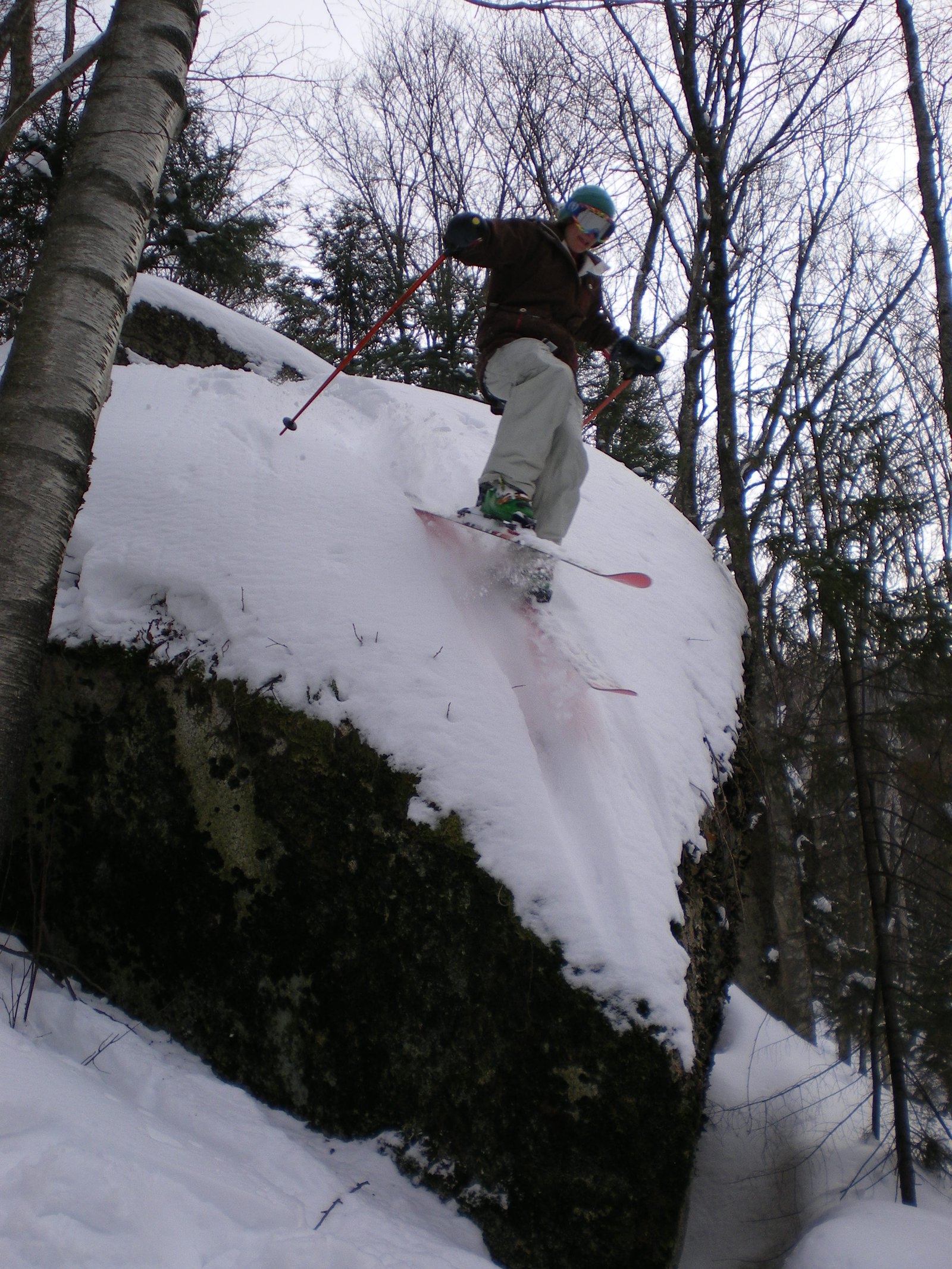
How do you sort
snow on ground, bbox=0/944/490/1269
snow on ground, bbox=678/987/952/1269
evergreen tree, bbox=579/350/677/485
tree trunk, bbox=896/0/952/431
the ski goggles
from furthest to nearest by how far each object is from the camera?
evergreen tree, bbox=579/350/677/485 < tree trunk, bbox=896/0/952/431 < the ski goggles < snow on ground, bbox=678/987/952/1269 < snow on ground, bbox=0/944/490/1269

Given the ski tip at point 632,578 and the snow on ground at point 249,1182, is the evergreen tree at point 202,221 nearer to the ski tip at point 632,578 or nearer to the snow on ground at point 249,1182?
the ski tip at point 632,578

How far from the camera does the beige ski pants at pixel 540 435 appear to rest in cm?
343

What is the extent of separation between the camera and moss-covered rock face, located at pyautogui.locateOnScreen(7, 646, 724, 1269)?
208 centimetres

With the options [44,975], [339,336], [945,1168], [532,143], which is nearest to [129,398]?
[44,975]

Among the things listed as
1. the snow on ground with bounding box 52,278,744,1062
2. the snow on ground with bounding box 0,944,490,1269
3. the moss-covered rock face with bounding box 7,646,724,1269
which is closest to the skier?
the snow on ground with bounding box 52,278,744,1062

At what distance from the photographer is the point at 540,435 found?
3447 mm

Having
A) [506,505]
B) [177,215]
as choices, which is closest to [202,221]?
[177,215]

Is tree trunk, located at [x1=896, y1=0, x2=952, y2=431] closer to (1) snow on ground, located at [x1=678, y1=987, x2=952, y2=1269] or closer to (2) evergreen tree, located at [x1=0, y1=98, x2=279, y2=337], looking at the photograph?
(1) snow on ground, located at [x1=678, y1=987, x2=952, y2=1269]

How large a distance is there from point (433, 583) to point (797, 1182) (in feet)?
9.88

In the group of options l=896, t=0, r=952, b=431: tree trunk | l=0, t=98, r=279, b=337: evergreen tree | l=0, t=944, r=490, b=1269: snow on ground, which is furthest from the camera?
l=0, t=98, r=279, b=337: evergreen tree

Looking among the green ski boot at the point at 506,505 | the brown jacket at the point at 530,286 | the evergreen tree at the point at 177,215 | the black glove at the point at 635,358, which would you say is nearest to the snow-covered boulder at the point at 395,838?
the green ski boot at the point at 506,505

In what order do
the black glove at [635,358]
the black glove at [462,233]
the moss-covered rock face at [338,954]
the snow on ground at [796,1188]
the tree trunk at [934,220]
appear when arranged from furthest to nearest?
the tree trunk at [934,220]
the black glove at [635,358]
the black glove at [462,233]
the snow on ground at [796,1188]
the moss-covered rock face at [338,954]

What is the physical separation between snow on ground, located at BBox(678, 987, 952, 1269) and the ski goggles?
13.2 feet

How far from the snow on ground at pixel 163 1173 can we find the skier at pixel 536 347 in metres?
2.17
